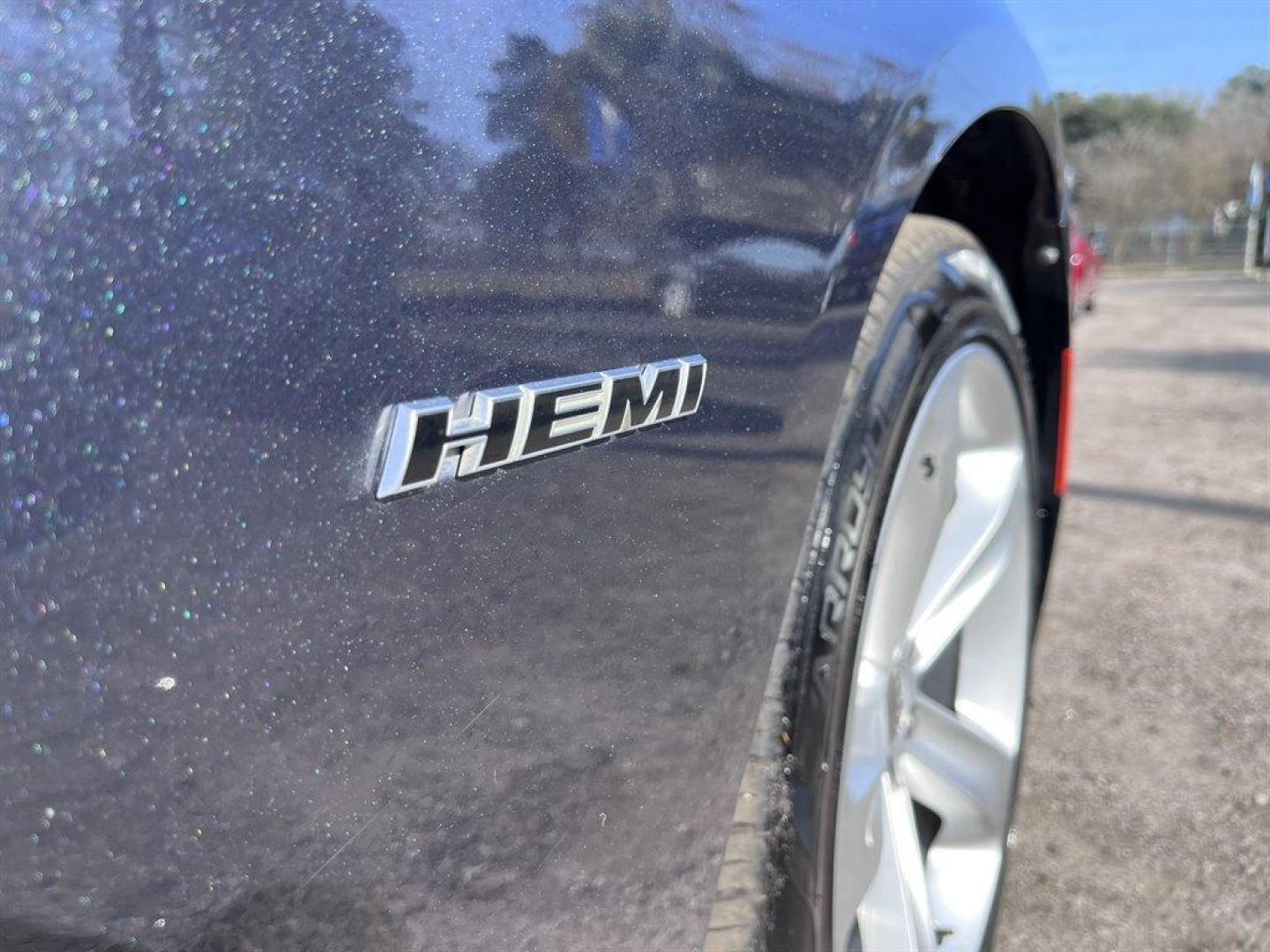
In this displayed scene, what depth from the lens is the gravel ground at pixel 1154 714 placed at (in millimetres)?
1974

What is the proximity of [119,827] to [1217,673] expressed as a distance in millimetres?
2870

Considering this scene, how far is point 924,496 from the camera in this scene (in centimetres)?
156

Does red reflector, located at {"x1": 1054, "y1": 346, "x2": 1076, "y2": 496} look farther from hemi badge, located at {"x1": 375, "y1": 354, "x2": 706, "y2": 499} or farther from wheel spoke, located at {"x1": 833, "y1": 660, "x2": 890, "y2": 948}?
hemi badge, located at {"x1": 375, "y1": 354, "x2": 706, "y2": 499}

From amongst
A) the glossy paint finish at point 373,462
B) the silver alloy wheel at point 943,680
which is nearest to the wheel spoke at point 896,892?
the silver alloy wheel at point 943,680

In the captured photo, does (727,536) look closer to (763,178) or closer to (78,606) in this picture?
(763,178)

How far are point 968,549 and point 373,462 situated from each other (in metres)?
1.31

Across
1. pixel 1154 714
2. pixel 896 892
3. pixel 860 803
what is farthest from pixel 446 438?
pixel 1154 714

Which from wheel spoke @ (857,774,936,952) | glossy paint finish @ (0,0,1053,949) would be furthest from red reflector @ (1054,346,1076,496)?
→ glossy paint finish @ (0,0,1053,949)

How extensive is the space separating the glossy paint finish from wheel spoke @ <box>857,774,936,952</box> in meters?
0.49

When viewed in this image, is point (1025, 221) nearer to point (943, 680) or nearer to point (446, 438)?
point (943, 680)

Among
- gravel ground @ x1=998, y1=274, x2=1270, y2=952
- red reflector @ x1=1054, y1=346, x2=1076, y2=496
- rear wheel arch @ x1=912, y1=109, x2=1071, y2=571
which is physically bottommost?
gravel ground @ x1=998, y1=274, x2=1270, y2=952

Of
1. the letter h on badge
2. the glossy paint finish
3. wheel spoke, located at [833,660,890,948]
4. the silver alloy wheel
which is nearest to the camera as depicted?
the glossy paint finish

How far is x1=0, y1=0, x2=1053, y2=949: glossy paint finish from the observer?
1.93 feet

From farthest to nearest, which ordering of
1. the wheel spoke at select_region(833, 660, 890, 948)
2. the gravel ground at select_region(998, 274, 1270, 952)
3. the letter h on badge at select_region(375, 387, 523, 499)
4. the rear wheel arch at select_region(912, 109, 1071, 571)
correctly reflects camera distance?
the gravel ground at select_region(998, 274, 1270, 952) < the rear wheel arch at select_region(912, 109, 1071, 571) < the wheel spoke at select_region(833, 660, 890, 948) < the letter h on badge at select_region(375, 387, 523, 499)
